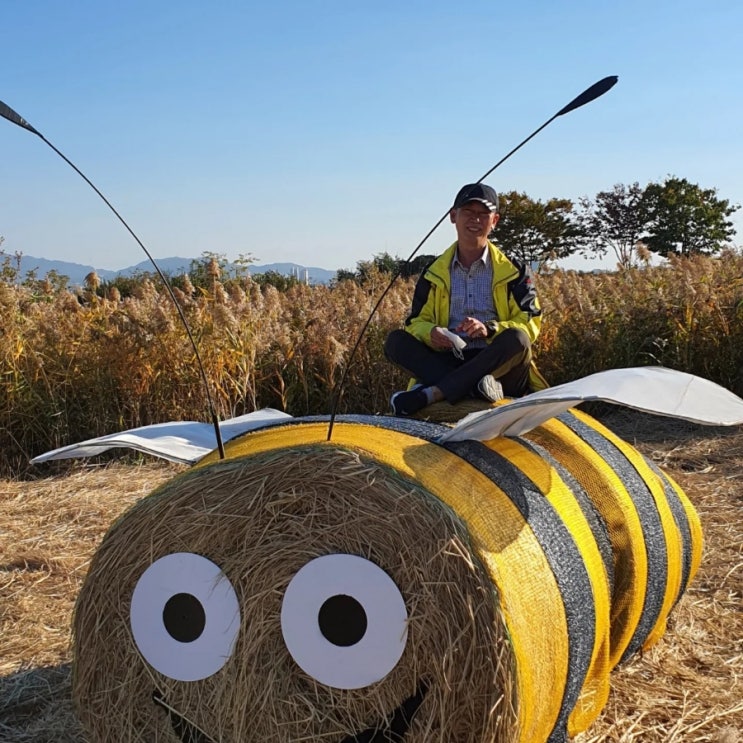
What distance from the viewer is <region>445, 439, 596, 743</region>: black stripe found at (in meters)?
2.27

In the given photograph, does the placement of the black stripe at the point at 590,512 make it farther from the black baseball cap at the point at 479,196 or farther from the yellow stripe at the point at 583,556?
the black baseball cap at the point at 479,196

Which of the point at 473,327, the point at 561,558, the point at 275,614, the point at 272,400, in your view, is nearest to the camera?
the point at 275,614

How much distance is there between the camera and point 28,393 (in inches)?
252

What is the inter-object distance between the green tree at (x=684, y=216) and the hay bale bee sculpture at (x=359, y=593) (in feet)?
99.6

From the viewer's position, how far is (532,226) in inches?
1242

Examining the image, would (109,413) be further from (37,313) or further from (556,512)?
(556,512)

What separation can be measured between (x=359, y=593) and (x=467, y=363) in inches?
57.7

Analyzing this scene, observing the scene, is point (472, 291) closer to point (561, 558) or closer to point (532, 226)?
point (561, 558)

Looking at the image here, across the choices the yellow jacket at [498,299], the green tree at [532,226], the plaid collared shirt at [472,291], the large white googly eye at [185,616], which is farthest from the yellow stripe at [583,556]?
the green tree at [532,226]

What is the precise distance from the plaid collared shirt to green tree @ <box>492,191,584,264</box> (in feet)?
89.4

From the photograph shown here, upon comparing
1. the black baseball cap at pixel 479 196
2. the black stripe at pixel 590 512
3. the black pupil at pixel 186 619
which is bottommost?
the black pupil at pixel 186 619

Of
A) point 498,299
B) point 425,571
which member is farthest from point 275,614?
point 498,299

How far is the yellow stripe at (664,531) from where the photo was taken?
9.77 ft

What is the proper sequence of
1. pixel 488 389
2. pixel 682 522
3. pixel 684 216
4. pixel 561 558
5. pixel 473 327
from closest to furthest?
1. pixel 561 558
2. pixel 682 522
3. pixel 488 389
4. pixel 473 327
5. pixel 684 216
